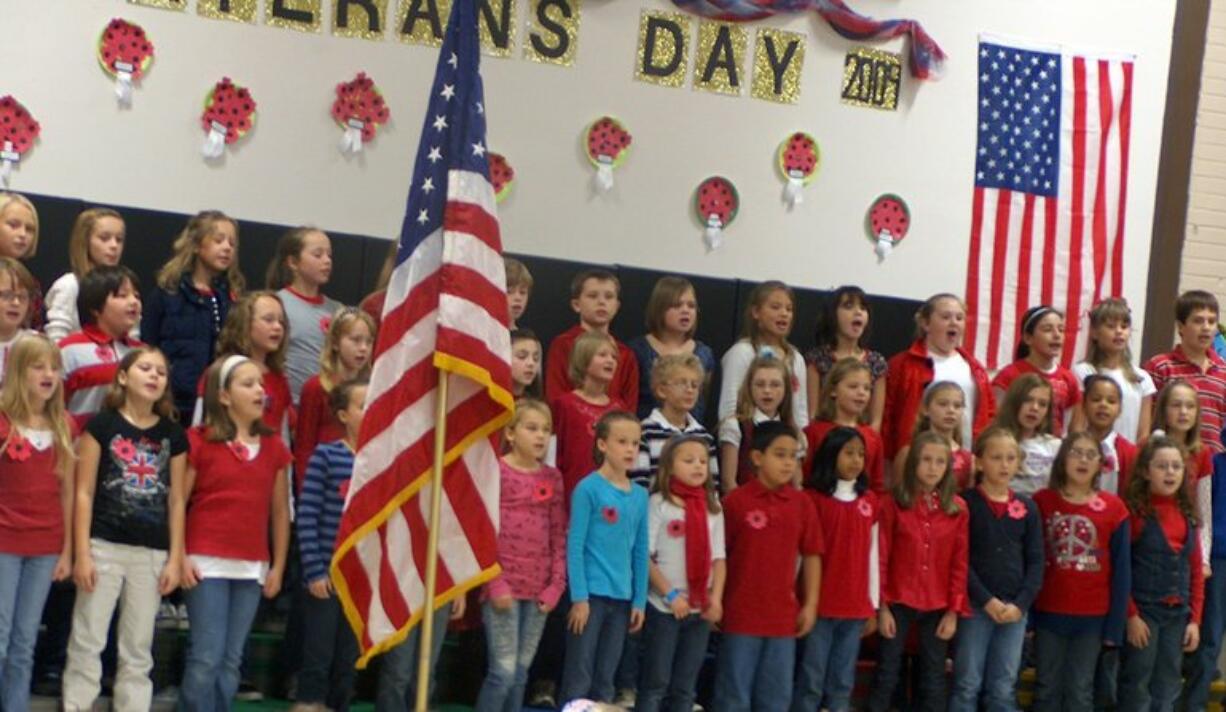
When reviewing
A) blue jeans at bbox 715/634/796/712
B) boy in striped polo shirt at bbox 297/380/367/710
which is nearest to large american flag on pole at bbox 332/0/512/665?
boy in striped polo shirt at bbox 297/380/367/710

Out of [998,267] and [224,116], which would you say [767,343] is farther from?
[224,116]

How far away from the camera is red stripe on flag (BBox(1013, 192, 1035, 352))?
1165cm

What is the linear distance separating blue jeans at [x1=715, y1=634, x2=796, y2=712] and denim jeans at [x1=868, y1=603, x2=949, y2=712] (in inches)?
25.0

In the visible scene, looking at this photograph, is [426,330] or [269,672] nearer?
[426,330]

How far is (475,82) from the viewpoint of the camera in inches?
259

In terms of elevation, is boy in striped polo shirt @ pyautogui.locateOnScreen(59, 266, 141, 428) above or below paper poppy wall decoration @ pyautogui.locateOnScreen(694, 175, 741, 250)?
below

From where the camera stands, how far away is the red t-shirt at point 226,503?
24.5 ft

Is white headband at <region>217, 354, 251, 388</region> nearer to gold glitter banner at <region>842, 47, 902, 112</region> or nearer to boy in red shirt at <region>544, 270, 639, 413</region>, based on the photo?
boy in red shirt at <region>544, 270, 639, 413</region>

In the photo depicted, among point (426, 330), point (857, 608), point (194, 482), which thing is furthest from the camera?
point (857, 608)

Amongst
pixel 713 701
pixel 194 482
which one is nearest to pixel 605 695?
pixel 713 701

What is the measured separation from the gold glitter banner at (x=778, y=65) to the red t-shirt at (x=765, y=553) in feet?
10.8

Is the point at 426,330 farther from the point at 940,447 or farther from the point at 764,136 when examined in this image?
the point at 764,136

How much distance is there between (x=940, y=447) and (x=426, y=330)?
3271 millimetres

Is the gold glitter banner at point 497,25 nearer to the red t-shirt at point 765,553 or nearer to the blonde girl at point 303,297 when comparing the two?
the blonde girl at point 303,297
